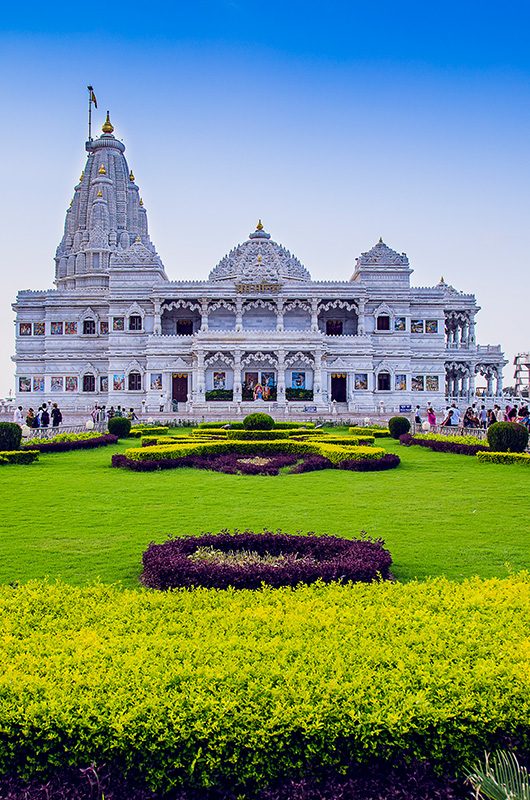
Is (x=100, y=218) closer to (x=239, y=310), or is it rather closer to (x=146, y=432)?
(x=239, y=310)

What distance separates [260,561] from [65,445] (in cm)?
1699

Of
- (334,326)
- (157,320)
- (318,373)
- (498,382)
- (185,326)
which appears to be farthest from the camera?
(498,382)

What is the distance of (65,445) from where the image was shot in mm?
24016

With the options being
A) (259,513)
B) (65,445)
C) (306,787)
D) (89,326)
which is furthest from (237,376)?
(306,787)

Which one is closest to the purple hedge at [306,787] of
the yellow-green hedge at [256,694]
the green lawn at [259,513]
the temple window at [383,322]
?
the yellow-green hedge at [256,694]

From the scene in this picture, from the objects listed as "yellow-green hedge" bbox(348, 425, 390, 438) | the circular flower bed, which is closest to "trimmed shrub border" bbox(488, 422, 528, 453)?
"yellow-green hedge" bbox(348, 425, 390, 438)

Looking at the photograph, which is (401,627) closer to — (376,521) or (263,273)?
(376,521)

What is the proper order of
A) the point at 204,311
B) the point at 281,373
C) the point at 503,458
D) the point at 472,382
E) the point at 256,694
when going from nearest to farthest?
the point at 256,694
the point at 503,458
the point at 281,373
the point at 204,311
the point at 472,382

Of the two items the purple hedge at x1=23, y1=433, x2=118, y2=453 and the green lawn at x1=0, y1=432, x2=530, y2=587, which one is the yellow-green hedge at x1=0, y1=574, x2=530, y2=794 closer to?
the green lawn at x1=0, y1=432, x2=530, y2=587

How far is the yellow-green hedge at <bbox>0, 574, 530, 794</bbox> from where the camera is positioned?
3863mm

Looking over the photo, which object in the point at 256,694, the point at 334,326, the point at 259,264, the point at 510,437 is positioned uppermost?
the point at 259,264

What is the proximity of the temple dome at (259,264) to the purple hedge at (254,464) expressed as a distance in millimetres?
32551

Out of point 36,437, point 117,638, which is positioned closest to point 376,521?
point 117,638

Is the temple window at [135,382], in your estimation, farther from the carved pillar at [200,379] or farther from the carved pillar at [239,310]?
the carved pillar at [239,310]
